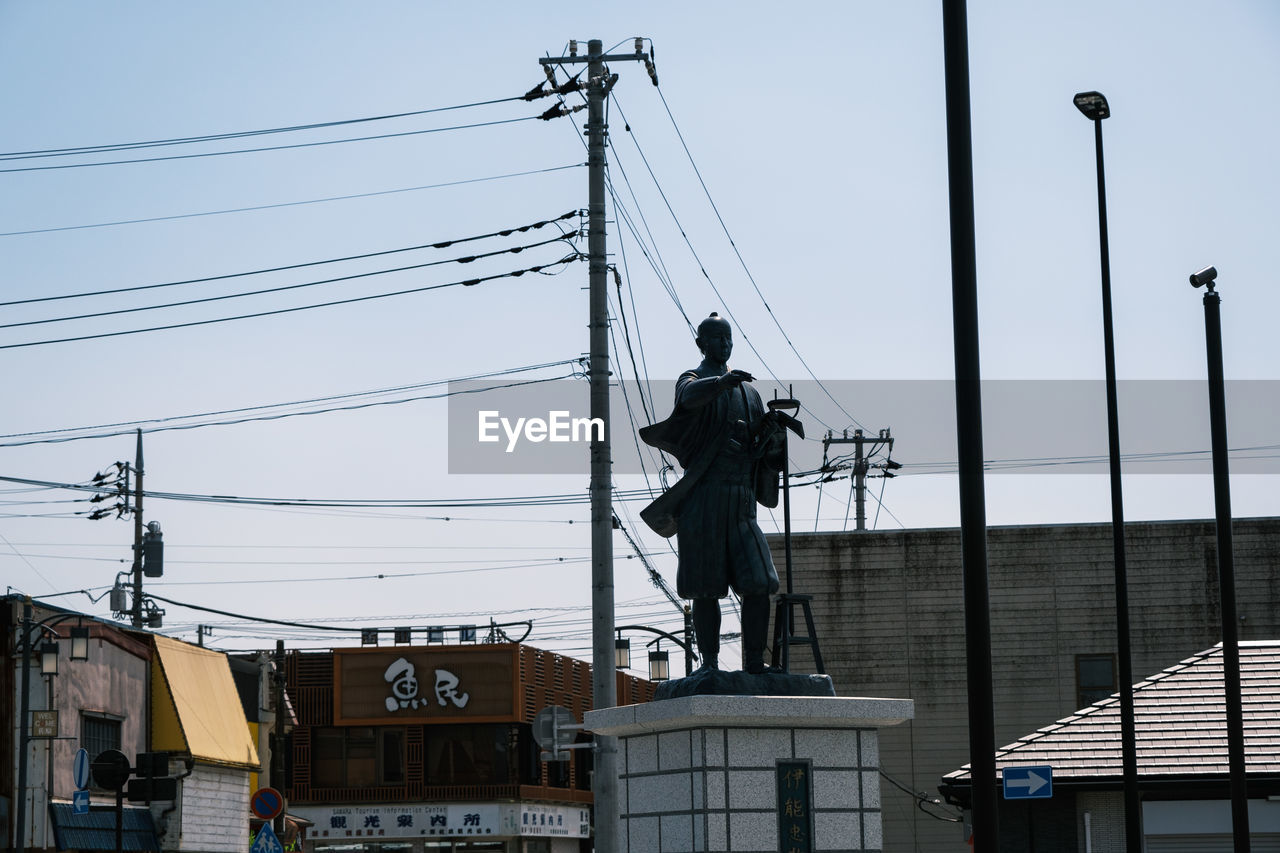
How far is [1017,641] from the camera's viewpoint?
35.3 meters

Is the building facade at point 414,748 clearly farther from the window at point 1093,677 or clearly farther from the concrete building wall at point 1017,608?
the window at point 1093,677

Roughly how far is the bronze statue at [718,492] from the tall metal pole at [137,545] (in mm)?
35952

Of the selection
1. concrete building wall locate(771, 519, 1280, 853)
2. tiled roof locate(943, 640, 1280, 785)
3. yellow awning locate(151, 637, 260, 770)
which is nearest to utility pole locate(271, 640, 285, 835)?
yellow awning locate(151, 637, 260, 770)

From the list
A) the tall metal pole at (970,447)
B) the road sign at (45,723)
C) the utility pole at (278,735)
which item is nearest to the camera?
the tall metal pole at (970,447)

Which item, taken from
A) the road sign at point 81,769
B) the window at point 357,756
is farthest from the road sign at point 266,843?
the window at point 357,756

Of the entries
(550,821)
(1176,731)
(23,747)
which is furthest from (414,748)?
(1176,731)

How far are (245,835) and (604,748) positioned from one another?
17.7m

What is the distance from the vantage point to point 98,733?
100ft

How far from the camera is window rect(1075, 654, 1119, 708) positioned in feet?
115

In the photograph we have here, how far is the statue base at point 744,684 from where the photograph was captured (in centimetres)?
1208

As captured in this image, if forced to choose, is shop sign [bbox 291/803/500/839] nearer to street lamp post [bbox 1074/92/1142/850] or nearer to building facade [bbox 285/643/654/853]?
building facade [bbox 285/643/654/853]

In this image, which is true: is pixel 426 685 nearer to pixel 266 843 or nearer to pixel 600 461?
pixel 266 843

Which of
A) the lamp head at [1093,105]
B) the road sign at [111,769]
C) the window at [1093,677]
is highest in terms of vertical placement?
the lamp head at [1093,105]

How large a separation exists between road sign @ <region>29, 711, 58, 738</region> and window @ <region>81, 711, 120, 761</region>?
1.72m
